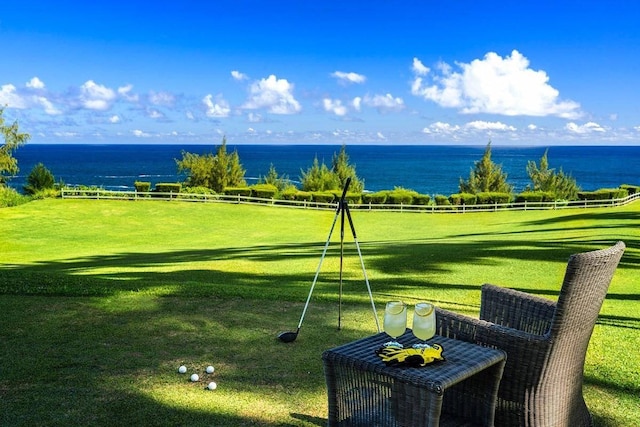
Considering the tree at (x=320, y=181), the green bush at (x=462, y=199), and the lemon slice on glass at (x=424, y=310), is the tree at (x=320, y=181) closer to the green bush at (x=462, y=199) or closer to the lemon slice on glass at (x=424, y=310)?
the green bush at (x=462, y=199)

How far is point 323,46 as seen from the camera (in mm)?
114250

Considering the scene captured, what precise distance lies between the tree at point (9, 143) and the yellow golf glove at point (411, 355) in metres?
35.3

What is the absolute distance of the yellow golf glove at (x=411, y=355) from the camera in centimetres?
276

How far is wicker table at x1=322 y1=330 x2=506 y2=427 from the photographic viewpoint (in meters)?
2.65

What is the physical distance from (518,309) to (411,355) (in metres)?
1.40

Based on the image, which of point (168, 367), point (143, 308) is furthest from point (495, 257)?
point (168, 367)

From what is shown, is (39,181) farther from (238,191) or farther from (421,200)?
(421,200)

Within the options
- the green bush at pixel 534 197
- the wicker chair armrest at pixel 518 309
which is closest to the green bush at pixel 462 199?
the green bush at pixel 534 197

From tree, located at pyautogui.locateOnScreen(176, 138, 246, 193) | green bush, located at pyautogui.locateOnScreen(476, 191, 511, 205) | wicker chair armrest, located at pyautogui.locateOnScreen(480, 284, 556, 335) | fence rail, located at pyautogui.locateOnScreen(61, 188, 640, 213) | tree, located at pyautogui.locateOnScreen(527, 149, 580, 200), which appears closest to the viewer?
wicker chair armrest, located at pyautogui.locateOnScreen(480, 284, 556, 335)

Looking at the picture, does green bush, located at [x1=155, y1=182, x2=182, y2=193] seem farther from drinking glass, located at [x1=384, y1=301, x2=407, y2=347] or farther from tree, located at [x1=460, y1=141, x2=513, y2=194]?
drinking glass, located at [x1=384, y1=301, x2=407, y2=347]

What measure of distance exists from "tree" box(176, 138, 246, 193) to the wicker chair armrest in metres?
43.0

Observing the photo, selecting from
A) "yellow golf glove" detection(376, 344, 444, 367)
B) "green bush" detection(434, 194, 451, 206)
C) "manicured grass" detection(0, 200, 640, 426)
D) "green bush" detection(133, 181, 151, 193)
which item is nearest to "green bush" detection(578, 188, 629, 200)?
"green bush" detection(434, 194, 451, 206)

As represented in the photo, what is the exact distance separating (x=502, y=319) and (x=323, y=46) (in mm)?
116072

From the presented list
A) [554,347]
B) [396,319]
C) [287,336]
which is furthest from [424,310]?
[287,336]
